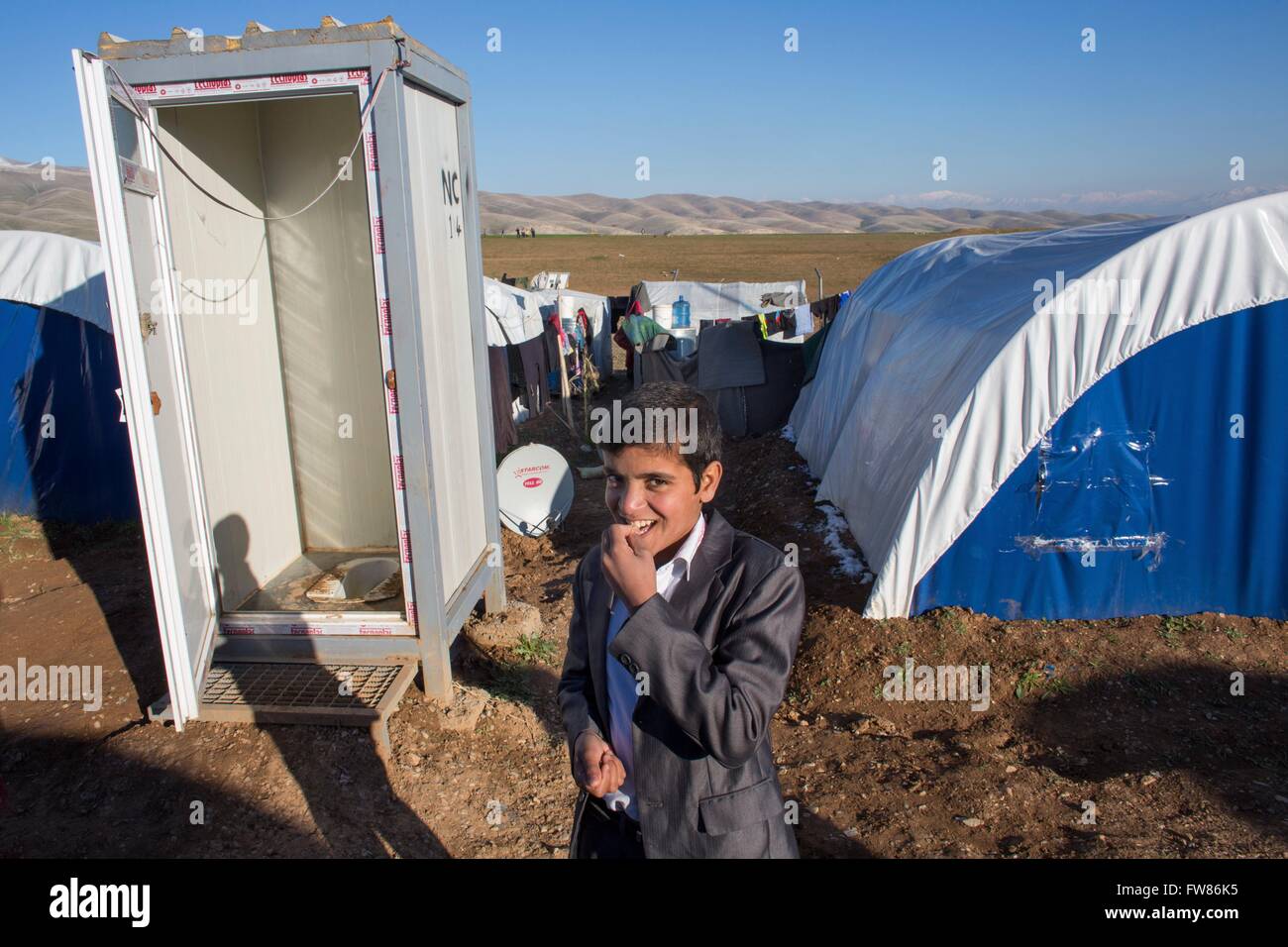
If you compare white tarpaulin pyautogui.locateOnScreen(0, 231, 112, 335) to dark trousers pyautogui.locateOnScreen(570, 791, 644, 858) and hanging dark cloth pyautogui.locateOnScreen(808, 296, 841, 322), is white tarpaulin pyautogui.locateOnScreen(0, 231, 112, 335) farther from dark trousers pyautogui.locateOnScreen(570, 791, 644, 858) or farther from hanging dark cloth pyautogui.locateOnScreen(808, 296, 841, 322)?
hanging dark cloth pyautogui.locateOnScreen(808, 296, 841, 322)

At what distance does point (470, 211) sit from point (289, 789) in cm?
360

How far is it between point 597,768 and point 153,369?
3.27 meters

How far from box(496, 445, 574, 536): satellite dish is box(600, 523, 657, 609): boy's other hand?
737cm

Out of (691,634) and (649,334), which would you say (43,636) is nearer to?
(691,634)

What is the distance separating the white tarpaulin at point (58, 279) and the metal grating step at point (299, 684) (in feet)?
18.8

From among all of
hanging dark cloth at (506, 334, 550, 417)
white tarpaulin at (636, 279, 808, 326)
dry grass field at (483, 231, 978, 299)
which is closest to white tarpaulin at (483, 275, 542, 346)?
hanging dark cloth at (506, 334, 550, 417)

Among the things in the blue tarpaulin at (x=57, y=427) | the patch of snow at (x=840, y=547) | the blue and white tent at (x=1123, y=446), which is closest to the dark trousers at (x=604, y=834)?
the blue and white tent at (x=1123, y=446)

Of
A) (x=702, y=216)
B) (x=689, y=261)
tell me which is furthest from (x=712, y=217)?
(x=689, y=261)

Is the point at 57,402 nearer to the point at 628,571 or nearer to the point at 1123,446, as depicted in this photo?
the point at 628,571

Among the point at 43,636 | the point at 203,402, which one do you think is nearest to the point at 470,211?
the point at 203,402

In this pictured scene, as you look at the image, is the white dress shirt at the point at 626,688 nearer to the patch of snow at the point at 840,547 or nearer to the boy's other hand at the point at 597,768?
the boy's other hand at the point at 597,768

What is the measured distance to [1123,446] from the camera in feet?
19.2

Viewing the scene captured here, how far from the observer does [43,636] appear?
5.61 meters

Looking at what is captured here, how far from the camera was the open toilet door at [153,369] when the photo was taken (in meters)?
3.63
